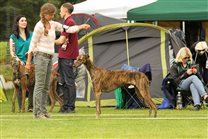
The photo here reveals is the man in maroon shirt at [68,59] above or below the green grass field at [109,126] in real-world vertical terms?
above

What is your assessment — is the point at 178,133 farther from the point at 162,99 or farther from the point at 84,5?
the point at 84,5

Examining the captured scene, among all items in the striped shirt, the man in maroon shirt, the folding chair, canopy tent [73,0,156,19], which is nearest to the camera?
the striped shirt

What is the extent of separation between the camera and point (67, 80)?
13.5 m

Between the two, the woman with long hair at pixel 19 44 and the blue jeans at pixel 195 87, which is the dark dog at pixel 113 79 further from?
the woman with long hair at pixel 19 44

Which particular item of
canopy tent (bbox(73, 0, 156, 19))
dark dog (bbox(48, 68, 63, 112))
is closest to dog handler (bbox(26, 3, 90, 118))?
dark dog (bbox(48, 68, 63, 112))

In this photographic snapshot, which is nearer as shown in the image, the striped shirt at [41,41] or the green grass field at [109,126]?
the green grass field at [109,126]

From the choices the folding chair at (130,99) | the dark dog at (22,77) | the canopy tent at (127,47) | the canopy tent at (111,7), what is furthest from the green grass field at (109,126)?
the canopy tent at (111,7)

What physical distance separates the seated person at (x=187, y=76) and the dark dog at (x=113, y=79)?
4.62 feet

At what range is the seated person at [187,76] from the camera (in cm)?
1420

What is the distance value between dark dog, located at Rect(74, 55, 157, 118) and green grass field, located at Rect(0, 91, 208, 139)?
0.40 m

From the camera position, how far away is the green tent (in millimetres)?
16867

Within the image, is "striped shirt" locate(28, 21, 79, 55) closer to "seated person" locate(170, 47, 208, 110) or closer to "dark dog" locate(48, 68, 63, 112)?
"dark dog" locate(48, 68, 63, 112)

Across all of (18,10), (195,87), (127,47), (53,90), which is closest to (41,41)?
(53,90)

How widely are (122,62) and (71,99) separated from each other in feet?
9.00
